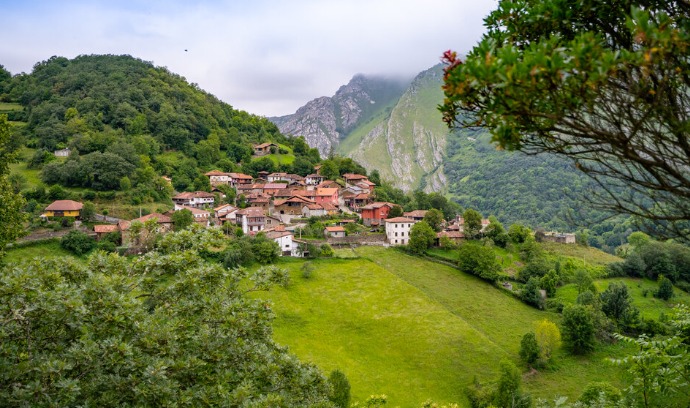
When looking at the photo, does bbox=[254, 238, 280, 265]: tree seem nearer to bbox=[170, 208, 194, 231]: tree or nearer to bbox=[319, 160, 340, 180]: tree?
bbox=[170, 208, 194, 231]: tree

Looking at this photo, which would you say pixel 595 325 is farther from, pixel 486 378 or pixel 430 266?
pixel 430 266

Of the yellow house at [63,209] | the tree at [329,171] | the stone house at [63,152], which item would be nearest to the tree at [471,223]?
the tree at [329,171]

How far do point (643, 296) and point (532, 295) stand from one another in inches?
662

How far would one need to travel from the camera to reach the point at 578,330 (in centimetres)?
2902

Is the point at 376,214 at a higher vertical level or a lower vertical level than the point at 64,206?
lower

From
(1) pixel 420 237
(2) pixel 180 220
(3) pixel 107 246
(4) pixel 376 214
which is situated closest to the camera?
(3) pixel 107 246

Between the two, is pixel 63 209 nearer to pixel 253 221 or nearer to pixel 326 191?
pixel 253 221

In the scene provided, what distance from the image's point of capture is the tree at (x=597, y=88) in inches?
129

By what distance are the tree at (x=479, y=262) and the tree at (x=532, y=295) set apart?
3506 mm

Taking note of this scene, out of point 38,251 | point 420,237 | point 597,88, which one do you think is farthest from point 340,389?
point 38,251

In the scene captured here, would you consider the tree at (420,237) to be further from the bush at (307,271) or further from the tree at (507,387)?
the tree at (507,387)

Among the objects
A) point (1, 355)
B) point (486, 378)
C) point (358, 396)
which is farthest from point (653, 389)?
point (486, 378)

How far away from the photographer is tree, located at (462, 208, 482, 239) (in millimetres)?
48688

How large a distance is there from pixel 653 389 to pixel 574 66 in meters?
7.14
